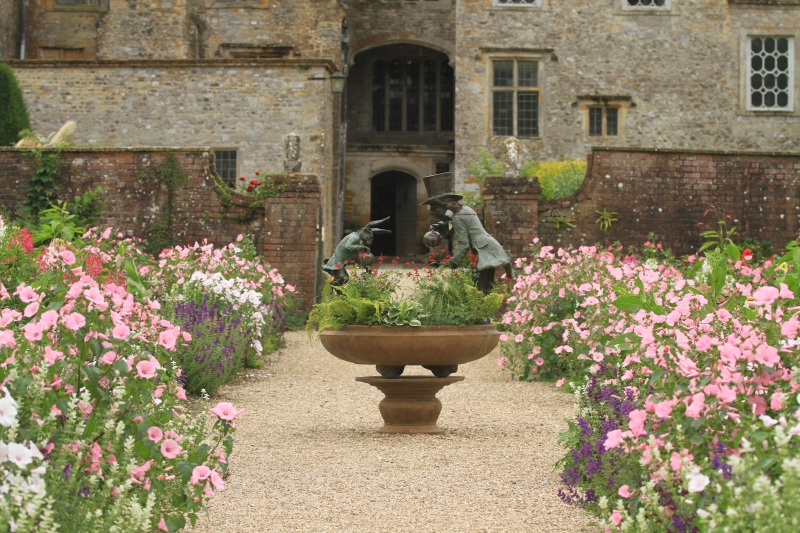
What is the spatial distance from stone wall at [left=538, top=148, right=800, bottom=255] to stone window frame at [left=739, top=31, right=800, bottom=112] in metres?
9.59

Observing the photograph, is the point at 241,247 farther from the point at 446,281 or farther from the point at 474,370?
the point at 446,281

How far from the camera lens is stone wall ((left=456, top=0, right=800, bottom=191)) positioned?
2552cm

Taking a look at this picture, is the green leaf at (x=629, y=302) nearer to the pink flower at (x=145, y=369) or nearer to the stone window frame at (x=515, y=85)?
the pink flower at (x=145, y=369)

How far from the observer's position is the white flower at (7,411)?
3.33 meters

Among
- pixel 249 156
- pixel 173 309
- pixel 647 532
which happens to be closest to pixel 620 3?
pixel 249 156

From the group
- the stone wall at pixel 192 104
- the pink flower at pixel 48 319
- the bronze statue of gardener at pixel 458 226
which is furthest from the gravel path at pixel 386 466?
the stone wall at pixel 192 104

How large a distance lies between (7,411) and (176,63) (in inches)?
777

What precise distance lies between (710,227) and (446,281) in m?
9.63

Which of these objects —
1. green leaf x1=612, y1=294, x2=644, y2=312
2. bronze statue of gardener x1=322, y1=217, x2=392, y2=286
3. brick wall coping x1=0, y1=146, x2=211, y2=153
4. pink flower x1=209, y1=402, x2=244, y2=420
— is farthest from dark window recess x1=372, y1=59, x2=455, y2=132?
pink flower x1=209, y1=402, x2=244, y2=420

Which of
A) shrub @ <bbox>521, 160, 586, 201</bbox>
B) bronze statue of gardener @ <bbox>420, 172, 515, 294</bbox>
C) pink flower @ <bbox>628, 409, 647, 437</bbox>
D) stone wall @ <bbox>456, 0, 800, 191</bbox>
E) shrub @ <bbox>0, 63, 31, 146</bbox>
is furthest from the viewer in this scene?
stone wall @ <bbox>456, 0, 800, 191</bbox>

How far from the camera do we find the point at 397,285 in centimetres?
795

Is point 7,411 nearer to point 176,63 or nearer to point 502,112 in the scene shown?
point 176,63

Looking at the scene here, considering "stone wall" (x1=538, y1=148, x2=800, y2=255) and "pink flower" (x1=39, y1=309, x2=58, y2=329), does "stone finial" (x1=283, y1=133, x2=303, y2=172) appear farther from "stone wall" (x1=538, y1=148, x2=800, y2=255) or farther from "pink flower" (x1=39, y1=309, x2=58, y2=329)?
"pink flower" (x1=39, y1=309, x2=58, y2=329)

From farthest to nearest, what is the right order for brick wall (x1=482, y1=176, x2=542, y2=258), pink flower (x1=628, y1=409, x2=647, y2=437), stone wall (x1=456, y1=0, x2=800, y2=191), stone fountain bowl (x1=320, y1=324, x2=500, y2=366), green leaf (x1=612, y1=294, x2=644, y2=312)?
1. stone wall (x1=456, y1=0, x2=800, y2=191)
2. brick wall (x1=482, y1=176, x2=542, y2=258)
3. stone fountain bowl (x1=320, y1=324, x2=500, y2=366)
4. green leaf (x1=612, y1=294, x2=644, y2=312)
5. pink flower (x1=628, y1=409, x2=647, y2=437)
